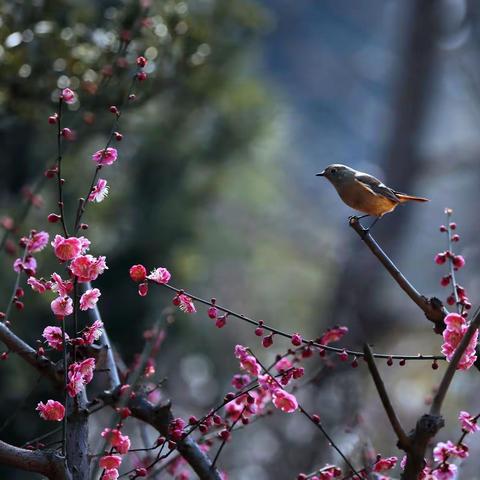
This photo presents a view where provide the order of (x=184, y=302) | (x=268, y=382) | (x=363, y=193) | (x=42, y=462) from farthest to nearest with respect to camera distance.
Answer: (x=363, y=193) → (x=184, y=302) → (x=268, y=382) → (x=42, y=462)

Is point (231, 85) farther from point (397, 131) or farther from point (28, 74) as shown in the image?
point (397, 131)

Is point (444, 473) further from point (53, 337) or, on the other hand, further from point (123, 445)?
point (53, 337)

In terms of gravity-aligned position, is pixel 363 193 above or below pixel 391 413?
above

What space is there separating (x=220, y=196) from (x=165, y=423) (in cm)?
360

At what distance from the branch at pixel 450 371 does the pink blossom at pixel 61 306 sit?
2.53ft

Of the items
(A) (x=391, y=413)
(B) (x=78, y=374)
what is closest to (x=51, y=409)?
(B) (x=78, y=374)

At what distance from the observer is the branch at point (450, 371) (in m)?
1.53

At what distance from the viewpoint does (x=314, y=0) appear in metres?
17.6

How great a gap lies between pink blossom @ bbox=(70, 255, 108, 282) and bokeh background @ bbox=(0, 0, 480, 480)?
0.37 m

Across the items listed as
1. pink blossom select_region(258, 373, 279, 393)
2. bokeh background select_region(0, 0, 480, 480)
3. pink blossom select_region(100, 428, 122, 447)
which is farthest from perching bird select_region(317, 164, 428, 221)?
pink blossom select_region(100, 428, 122, 447)

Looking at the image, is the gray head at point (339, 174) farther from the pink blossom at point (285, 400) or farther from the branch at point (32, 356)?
the branch at point (32, 356)

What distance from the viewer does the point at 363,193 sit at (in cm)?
274

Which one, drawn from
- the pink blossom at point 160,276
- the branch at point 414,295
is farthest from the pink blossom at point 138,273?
the branch at point 414,295

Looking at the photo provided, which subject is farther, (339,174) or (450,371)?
(339,174)
